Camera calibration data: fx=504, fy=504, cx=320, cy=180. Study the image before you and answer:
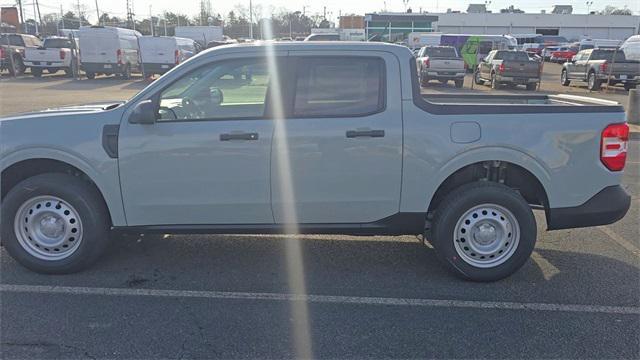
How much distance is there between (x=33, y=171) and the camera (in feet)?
14.0

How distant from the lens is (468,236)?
414 cm

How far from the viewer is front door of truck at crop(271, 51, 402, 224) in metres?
3.95

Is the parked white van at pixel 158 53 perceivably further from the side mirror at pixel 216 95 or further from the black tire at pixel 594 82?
the side mirror at pixel 216 95

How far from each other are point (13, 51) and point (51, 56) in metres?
2.94

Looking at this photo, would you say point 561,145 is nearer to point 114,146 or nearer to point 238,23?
point 114,146

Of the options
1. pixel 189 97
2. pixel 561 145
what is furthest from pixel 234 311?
pixel 561 145

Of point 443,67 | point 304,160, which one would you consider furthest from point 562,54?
point 304,160

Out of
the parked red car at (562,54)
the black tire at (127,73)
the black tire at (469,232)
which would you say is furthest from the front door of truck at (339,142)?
the parked red car at (562,54)

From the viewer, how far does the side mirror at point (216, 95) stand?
407cm

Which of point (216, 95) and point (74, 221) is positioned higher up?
point (216, 95)

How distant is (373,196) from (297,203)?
2.02 feet

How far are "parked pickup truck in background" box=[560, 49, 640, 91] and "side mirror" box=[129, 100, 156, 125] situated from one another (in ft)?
70.2

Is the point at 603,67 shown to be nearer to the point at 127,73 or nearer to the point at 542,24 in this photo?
the point at 127,73

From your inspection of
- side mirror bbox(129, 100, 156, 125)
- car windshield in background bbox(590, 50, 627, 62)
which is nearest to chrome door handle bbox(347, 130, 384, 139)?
side mirror bbox(129, 100, 156, 125)
